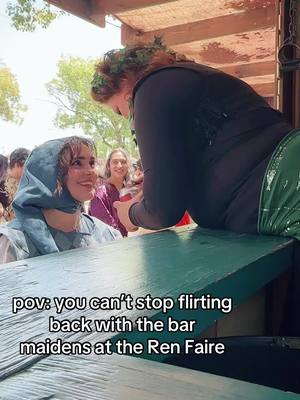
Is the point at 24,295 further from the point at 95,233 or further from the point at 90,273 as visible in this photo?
the point at 95,233

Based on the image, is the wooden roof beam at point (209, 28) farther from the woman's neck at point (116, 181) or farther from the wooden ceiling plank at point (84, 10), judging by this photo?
the woman's neck at point (116, 181)

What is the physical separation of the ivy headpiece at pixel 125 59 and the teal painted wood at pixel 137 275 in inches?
19.9

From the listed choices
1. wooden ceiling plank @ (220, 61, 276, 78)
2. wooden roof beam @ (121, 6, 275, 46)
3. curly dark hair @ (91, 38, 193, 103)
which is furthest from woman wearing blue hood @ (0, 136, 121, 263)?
wooden ceiling plank @ (220, 61, 276, 78)

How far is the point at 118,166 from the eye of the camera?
4090 mm

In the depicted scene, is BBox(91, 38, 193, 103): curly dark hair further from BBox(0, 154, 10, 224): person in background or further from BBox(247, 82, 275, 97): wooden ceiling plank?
BBox(247, 82, 275, 97): wooden ceiling plank

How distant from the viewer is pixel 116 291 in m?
0.70

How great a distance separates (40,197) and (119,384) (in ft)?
5.14

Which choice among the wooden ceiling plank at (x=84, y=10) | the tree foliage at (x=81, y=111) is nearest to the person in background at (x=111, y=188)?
the wooden ceiling plank at (x=84, y=10)

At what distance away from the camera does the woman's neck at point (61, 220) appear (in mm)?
1987

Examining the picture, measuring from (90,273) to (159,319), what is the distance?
22cm

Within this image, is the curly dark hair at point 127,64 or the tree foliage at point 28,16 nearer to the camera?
the curly dark hair at point 127,64

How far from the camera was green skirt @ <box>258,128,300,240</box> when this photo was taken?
3.54ft

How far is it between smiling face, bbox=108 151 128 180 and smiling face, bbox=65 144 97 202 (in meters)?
1.91

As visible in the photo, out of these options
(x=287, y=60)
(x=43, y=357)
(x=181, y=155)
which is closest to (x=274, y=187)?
(x=181, y=155)
